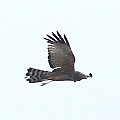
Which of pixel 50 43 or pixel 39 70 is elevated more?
pixel 50 43

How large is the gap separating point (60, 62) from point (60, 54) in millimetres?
197

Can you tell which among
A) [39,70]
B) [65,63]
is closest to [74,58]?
[65,63]

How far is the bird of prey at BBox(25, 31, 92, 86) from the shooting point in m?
7.82

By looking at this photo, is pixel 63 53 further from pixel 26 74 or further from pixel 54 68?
pixel 26 74

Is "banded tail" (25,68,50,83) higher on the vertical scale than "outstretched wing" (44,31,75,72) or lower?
lower

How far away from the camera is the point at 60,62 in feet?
26.5

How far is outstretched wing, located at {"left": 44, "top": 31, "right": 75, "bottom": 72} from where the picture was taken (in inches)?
311

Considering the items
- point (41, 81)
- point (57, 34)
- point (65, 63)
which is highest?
point (57, 34)

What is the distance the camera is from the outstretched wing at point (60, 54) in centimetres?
791

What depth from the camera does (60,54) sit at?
26.3 feet

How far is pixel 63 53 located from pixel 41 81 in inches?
34.7

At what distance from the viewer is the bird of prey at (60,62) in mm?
7820

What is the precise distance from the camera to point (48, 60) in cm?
809

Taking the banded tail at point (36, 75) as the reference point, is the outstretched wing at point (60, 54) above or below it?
above
